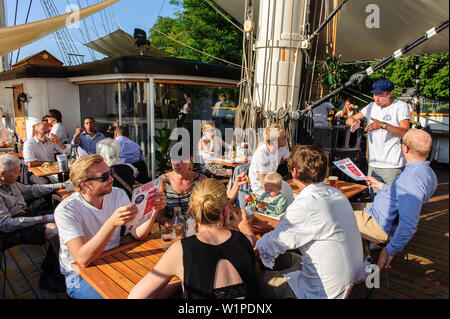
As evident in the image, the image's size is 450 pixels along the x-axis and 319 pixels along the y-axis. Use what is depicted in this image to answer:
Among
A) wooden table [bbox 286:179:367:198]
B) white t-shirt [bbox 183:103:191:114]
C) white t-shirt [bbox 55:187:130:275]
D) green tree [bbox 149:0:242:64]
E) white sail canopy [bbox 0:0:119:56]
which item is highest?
green tree [bbox 149:0:242:64]

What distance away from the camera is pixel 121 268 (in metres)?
1.70

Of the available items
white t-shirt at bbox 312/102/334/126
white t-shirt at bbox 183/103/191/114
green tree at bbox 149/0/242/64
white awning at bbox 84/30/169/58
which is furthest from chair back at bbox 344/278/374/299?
green tree at bbox 149/0/242/64

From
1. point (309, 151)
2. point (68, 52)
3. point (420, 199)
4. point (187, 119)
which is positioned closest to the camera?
point (309, 151)

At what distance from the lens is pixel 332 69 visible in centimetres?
445

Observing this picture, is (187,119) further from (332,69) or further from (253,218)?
(253,218)

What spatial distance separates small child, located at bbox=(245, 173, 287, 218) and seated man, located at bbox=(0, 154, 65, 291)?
5.75 feet

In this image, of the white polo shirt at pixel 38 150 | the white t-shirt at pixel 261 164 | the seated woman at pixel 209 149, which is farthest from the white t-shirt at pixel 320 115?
the white polo shirt at pixel 38 150

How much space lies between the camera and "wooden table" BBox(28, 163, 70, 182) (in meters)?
4.06

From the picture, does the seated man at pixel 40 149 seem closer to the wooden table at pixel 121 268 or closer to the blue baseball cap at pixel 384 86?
the wooden table at pixel 121 268

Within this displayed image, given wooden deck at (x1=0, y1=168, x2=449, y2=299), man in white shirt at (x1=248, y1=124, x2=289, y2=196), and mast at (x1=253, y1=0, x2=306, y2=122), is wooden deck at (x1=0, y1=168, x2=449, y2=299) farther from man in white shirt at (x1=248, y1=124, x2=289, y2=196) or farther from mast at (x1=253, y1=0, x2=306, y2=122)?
mast at (x1=253, y1=0, x2=306, y2=122)

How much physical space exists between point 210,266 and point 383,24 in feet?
24.1

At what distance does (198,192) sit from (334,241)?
0.74 metres

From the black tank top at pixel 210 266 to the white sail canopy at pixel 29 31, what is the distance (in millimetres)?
5449

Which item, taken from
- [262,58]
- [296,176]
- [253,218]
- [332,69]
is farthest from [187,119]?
[296,176]
